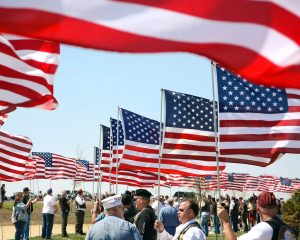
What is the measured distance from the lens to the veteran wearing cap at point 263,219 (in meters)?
5.77

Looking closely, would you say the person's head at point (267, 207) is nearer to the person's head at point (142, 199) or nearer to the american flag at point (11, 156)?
the person's head at point (142, 199)

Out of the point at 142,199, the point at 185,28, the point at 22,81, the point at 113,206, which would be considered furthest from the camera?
the point at 142,199

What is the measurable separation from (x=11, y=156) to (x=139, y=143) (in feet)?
11.3

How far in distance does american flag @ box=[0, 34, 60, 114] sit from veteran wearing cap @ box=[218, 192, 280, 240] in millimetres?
2213

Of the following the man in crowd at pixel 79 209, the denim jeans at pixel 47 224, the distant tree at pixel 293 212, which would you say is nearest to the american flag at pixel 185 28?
the distant tree at pixel 293 212

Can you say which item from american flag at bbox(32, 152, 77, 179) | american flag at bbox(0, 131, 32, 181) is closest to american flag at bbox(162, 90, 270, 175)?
american flag at bbox(0, 131, 32, 181)

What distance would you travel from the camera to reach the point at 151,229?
11062 millimetres

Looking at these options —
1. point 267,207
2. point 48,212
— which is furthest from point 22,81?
point 48,212

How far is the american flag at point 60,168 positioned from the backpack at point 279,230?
3029 centimetres

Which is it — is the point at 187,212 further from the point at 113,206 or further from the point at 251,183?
the point at 251,183

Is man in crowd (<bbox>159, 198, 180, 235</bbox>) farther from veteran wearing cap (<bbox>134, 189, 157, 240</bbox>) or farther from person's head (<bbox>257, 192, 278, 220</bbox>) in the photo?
person's head (<bbox>257, 192, 278, 220</bbox>)

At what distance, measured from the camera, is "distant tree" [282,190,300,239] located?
67.2 ft

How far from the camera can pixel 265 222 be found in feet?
19.5

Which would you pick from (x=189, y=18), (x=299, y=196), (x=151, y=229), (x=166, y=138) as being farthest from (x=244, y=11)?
(x=299, y=196)
